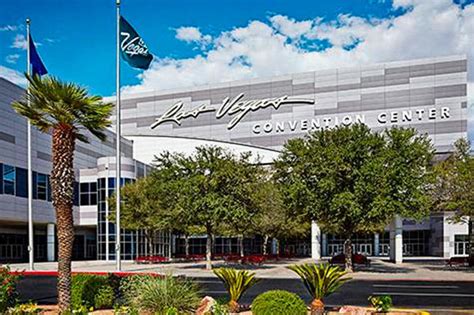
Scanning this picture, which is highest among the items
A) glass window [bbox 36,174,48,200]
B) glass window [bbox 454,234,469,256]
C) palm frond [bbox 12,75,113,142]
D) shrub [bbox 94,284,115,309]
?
palm frond [bbox 12,75,113,142]

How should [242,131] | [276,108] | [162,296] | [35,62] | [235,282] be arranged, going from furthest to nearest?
[242,131] < [276,108] < [35,62] < [235,282] < [162,296]

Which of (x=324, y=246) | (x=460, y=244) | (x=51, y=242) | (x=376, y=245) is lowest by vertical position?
(x=324, y=246)

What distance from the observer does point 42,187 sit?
5384 cm

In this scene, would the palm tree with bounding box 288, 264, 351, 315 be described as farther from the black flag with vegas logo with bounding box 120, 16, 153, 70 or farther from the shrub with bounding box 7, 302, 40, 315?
the black flag with vegas logo with bounding box 120, 16, 153, 70

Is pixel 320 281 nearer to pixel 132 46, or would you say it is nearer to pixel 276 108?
pixel 132 46

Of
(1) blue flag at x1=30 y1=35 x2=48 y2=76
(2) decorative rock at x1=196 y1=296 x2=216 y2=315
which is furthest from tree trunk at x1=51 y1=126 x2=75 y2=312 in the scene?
(1) blue flag at x1=30 y1=35 x2=48 y2=76

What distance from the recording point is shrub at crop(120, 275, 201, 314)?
464 inches

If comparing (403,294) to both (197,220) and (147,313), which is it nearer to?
(147,313)

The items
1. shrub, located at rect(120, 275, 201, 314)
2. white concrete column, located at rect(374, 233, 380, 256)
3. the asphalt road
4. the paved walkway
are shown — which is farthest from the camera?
white concrete column, located at rect(374, 233, 380, 256)

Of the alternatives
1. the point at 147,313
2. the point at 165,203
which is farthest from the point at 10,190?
the point at 147,313

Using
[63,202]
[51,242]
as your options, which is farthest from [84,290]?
[51,242]

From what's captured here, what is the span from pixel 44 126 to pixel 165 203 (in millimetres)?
24303

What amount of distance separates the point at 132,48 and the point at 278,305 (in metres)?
20.5

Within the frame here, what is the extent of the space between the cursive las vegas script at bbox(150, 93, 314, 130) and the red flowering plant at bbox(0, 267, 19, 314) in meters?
62.6
